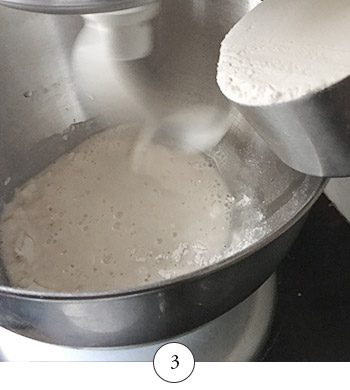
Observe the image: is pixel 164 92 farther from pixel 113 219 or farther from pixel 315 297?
pixel 315 297

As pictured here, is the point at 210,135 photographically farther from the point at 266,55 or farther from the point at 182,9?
the point at 266,55

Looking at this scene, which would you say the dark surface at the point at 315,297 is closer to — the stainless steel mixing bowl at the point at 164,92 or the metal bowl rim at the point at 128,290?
the stainless steel mixing bowl at the point at 164,92

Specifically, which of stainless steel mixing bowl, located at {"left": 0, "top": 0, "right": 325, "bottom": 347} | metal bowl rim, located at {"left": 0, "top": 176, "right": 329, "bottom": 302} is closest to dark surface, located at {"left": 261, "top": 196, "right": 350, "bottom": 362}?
stainless steel mixing bowl, located at {"left": 0, "top": 0, "right": 325, "bottom": 347}

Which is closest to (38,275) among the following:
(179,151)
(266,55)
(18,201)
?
(18,201)

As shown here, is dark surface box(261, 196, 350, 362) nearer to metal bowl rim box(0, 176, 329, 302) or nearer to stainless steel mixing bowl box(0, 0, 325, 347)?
stainless steel mixing bowl box(0, 0, 325, 347)

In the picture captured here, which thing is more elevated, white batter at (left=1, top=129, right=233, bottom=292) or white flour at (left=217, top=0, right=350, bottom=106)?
white flour at (left=217, top=0, right=350, bottom=106)

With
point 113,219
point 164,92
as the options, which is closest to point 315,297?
point 113,219

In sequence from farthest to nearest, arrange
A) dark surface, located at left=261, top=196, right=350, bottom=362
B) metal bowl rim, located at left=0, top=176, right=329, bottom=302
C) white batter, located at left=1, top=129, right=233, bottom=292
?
white batter, located at left=1, top=129, right=233, bottom=292 < dark surface, located at left=261, top=196, right=350, bottom=362 < metal bowl rim, located at left=0, top=176, right=329, bottom=302
